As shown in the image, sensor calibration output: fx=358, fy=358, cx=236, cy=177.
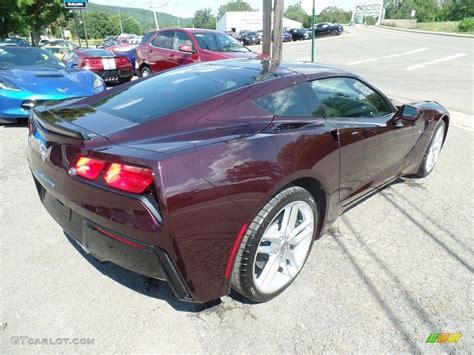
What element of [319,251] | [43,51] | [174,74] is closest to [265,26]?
[43,51]

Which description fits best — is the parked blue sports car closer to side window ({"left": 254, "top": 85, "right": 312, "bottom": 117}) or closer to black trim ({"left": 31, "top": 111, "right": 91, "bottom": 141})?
black trim ({"left": 31, "top": 111, "right": 91, "bottom": 141})

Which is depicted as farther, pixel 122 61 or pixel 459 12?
pixel 459 12

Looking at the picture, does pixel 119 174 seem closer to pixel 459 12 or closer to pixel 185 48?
pixel 185 48

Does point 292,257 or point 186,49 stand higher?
point 186,49

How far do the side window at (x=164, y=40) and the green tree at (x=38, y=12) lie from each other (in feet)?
71.4

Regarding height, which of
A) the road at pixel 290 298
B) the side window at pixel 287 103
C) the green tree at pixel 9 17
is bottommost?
the road at pixel 290 298

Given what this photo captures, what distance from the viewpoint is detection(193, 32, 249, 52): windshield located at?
8.61 m

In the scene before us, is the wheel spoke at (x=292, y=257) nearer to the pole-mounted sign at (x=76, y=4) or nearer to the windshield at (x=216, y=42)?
the windshield at (x=216, y=42)

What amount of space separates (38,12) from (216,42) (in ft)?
87.0

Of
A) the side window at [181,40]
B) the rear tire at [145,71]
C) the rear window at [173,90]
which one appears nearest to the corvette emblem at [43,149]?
the rear window at [173,90]

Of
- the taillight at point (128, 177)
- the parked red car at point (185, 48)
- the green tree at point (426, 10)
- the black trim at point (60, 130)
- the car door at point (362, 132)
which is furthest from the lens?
the green tree at point (426, 10)

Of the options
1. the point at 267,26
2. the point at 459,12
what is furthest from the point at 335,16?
the point at 267,26

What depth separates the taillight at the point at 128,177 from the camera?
172 cm

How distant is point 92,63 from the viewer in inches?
367
